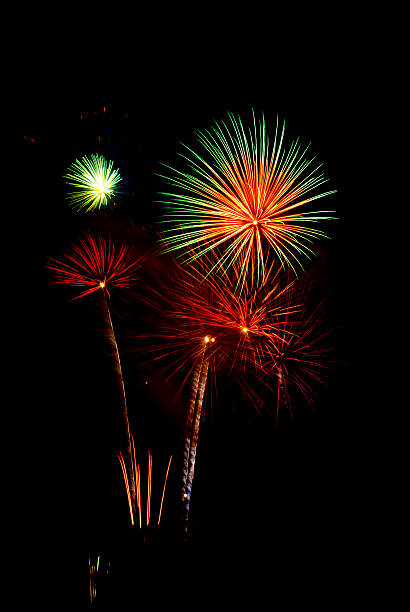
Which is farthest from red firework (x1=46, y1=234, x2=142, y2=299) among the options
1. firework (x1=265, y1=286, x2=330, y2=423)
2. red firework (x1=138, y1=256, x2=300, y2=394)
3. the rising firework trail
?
firework (x1=265, y1=286, x2=330, y2=423)

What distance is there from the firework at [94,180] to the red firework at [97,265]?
0.75 m

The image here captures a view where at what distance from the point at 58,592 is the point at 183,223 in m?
5.52

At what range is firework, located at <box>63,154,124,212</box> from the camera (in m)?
5.52

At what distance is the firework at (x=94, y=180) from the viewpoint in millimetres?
5523

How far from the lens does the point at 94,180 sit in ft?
18.4

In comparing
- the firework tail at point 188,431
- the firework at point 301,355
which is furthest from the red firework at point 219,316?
the firework tail at point 188,431

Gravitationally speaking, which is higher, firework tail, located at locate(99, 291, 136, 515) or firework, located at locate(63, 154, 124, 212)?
firework, located at locate(63, 154, 124, 212)

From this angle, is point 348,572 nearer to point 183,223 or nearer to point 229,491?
point 229,491

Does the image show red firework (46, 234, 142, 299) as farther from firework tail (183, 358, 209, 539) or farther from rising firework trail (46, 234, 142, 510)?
firework tail (183, 358, 209, 539)

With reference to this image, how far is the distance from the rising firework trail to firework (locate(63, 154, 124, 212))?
753 millimetres

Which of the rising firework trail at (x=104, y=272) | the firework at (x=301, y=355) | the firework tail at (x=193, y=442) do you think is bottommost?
the firework tail at (x=193, y=442)

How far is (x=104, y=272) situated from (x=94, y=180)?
5.05 ft

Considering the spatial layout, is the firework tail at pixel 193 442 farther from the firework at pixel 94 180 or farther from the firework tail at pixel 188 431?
the firework at pixel 94 180

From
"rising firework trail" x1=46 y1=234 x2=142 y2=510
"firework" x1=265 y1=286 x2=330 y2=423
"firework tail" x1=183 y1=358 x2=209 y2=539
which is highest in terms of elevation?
"rising firework trail" x1=46 y1=234 x2=142 y2=510
